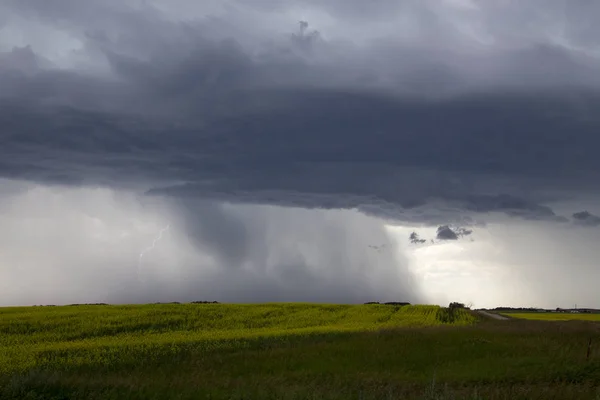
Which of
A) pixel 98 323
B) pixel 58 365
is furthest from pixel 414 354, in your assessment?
pixel 98 323

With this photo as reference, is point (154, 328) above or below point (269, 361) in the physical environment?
above

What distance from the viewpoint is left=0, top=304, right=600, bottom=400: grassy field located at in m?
15.2

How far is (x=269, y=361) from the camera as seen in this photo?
87.9 ft

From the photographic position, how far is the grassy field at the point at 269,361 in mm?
15203

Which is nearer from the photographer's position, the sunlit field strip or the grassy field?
the grassy field

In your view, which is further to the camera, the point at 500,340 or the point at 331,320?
the point at 331,320

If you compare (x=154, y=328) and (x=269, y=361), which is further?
(x=154, y=328)

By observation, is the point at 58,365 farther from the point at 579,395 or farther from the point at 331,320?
the point at 331,320

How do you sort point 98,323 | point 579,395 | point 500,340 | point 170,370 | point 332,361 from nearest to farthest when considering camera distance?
point 579,395
point 170,370
point 332,361
point 500,340
point 98,323

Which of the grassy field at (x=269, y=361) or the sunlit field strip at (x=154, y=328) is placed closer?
the grassy field at (x=269, y=361)

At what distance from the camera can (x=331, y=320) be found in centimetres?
5109

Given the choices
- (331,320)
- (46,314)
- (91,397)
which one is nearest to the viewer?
(91,397)

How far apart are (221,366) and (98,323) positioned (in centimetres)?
1796

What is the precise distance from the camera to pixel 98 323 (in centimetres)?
4056
